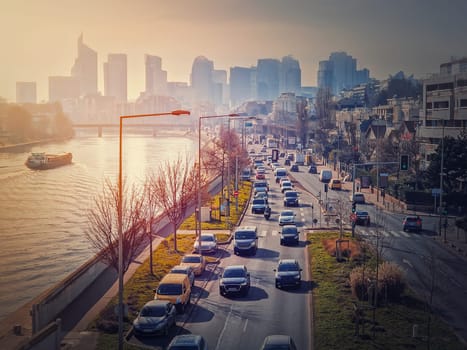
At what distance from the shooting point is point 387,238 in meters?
28.7

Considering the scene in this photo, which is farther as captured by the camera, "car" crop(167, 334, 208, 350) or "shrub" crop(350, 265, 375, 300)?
"shrub" crop(350, 265, 375, 300)

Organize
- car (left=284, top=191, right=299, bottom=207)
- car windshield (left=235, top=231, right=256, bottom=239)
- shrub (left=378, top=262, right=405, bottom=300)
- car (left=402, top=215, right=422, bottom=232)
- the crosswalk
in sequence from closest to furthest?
shrub (left=378, top=262, right=405, bottom=300)
car windshield (left=235, top=231, right=256, bottom=239)
the crosswalk
car (left=402, top=215, right=422, bottom=232)
car (left=284, top=191, right=299, bottom=207)

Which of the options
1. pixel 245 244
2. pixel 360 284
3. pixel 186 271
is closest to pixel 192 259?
pixel 186 271

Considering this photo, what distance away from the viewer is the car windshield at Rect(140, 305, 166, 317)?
15219 mm

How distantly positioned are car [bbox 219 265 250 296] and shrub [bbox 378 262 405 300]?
4.16m

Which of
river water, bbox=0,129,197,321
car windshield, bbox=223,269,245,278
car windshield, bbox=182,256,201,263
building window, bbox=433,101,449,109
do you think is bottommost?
river water, bbox=0,129,197,321

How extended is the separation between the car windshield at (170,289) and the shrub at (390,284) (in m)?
5.78

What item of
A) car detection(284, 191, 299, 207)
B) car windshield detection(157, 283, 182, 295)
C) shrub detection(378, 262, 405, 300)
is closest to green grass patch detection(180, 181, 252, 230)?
car detection(284, 191, 299, 207)

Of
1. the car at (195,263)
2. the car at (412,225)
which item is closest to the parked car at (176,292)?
the car at (195,263)

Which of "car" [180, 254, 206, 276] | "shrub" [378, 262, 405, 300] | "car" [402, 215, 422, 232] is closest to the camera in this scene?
"shrub" [378, 262, 405, 300]

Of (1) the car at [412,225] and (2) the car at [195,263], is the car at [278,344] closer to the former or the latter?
(2) the car at [195,263]

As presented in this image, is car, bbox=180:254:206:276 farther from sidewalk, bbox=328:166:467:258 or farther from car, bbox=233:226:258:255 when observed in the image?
sidewalk, bbox=328:166:467:258

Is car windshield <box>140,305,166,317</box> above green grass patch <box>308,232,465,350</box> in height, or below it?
above

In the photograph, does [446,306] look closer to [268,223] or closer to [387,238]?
[387,238]
